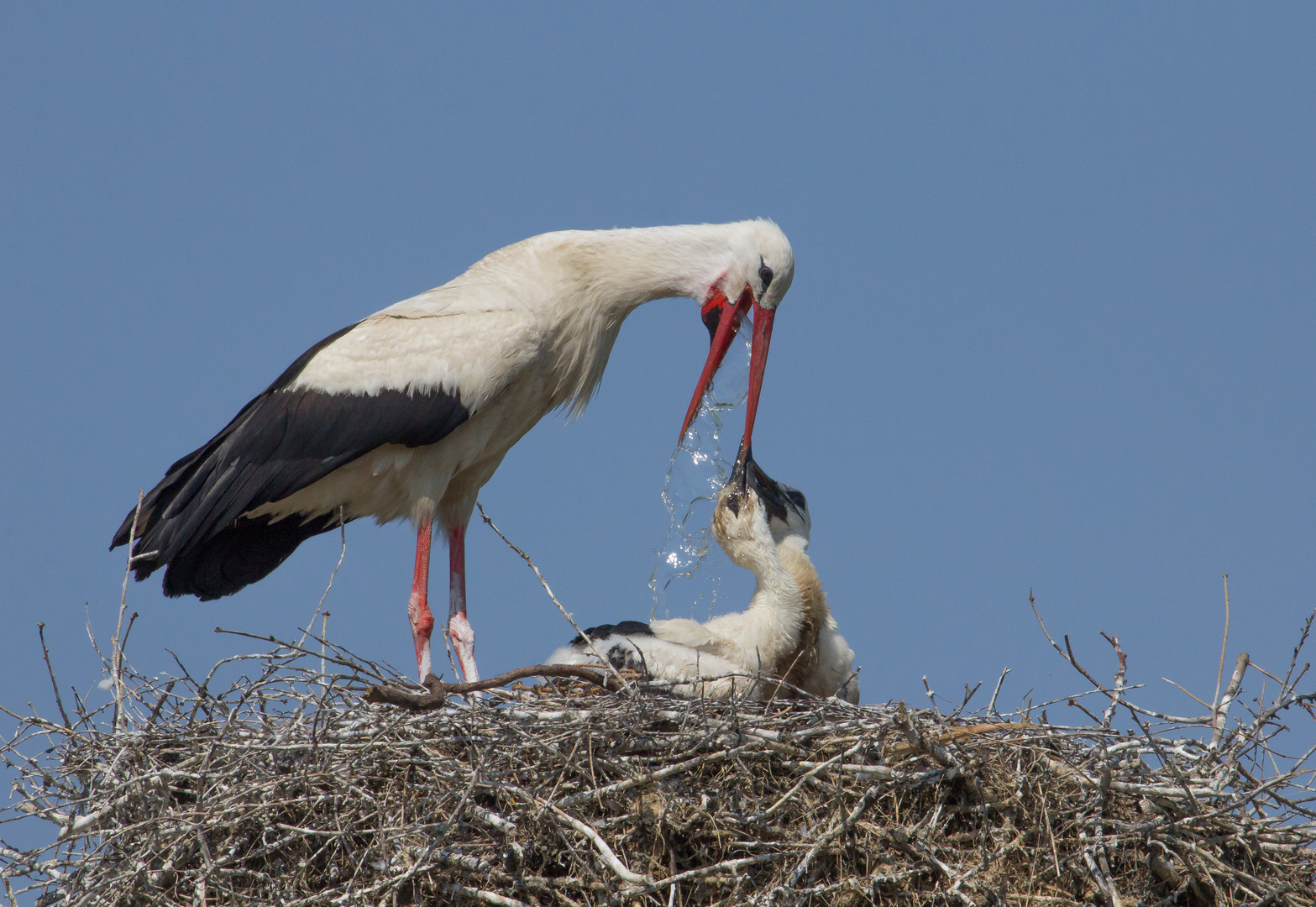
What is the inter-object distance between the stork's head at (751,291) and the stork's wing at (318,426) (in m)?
0.87

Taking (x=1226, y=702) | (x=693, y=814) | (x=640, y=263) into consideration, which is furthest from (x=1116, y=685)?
(x=640, y=263)

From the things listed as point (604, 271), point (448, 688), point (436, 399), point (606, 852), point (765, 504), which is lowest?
point (606, 852)

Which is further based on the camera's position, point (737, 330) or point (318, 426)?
point (737, 330)

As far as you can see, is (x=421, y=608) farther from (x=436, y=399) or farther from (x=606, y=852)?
(x=606, y=852)

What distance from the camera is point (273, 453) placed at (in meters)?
5.29

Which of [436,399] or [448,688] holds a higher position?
[436,399]

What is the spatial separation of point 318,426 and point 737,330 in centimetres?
172

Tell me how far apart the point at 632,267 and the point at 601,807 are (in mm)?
2514

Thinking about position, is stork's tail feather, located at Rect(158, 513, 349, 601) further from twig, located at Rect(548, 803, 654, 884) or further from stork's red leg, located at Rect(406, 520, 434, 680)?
twig, located at Rect(548, 803, 654, 884)

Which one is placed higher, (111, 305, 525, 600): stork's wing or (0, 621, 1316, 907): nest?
(111, 305, 525, 600): stork's wing

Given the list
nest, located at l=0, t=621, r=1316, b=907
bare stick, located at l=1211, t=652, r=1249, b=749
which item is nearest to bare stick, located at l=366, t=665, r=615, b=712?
nest, located at l=0, t=621, r=1316, b=907

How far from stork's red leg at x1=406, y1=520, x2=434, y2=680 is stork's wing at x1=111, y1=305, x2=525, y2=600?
50 cm

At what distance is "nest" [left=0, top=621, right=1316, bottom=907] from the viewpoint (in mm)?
3684

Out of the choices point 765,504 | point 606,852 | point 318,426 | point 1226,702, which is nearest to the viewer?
point 606,852
